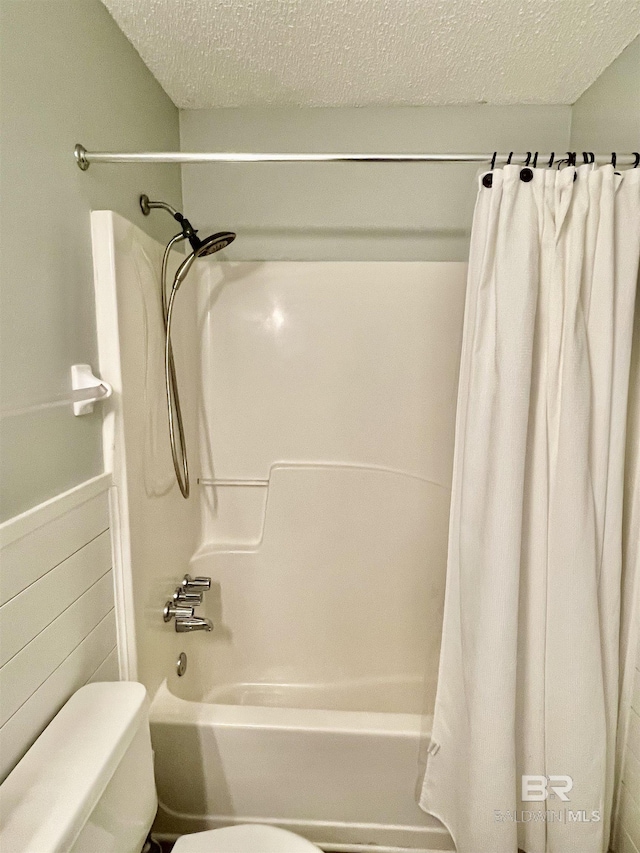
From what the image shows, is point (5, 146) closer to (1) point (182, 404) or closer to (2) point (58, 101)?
(2) point (58, 101)

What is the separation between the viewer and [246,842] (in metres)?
1.07

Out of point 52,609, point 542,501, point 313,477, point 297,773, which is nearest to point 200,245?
point 313,477

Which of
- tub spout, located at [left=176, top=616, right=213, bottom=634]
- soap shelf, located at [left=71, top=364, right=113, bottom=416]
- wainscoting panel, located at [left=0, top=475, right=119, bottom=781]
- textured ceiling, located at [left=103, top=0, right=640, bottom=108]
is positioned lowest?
tub spout, located at [left=176, top=616, right=213, bottom=634]

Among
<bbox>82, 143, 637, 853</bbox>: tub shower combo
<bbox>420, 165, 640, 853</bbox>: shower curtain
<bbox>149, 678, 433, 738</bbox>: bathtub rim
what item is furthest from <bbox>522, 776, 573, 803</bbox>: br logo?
<bbox>82, 143, 637, 853</bbox>: tub shower combo

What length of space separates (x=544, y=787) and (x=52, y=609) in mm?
1203

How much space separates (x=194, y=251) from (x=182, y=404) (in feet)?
1.68

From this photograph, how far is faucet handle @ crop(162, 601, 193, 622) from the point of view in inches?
59.8

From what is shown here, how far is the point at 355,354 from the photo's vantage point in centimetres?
188

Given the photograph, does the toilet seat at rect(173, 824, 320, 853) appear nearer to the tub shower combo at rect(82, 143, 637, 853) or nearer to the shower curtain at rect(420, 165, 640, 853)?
the shower curtain at rect(420, 165, 640, 853)

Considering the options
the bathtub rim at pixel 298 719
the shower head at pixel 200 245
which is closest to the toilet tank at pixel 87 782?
the bathtub rim at pixel 298 719

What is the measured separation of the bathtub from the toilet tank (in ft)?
0.85

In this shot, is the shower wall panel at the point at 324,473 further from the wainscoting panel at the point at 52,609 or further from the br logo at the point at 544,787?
the wainscoting panel at the point at 52,609

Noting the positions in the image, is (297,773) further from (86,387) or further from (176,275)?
(176,275)

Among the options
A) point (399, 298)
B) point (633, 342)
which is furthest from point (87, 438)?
point (633, 342)
